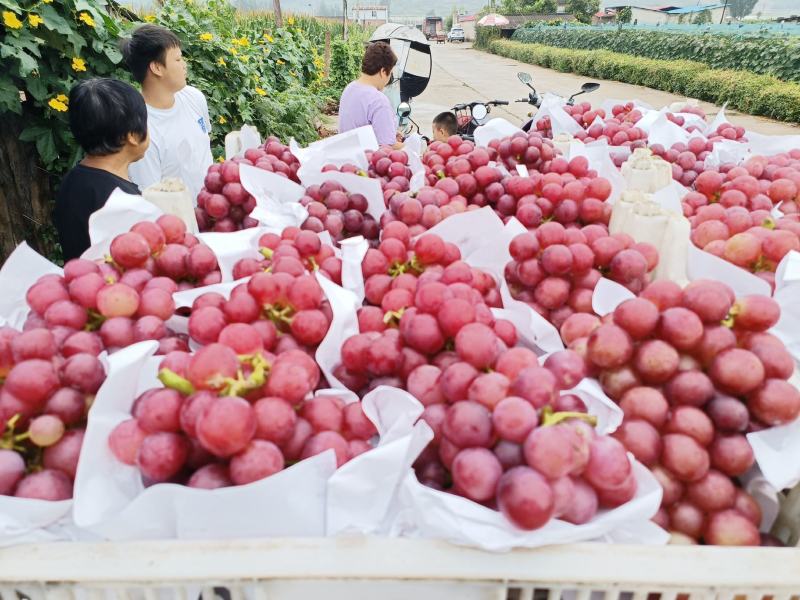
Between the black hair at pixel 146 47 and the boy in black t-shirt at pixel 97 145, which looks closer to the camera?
the boy in black t-shirt at pixel 97 145

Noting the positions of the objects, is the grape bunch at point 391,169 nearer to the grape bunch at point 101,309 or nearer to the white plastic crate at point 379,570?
the grape bunch at point 101,309

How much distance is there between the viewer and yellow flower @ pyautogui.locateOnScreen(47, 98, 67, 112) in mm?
2977

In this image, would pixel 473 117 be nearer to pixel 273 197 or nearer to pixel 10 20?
pixel 10 20

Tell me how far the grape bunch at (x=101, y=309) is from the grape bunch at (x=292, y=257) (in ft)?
0.62

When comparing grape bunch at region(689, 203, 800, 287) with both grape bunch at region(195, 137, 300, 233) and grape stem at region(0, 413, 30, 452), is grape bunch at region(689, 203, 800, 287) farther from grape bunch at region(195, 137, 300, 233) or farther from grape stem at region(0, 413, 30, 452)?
grape stem at region(0, 413, 30, 452)

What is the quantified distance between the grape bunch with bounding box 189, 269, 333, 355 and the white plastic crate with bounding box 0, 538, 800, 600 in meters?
0.38

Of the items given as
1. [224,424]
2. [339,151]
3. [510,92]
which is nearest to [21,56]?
[339,151]

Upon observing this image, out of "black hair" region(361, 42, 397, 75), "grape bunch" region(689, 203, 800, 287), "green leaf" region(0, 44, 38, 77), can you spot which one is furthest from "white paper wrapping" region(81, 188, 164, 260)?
"black hair" region(361, 42, 397, 75)

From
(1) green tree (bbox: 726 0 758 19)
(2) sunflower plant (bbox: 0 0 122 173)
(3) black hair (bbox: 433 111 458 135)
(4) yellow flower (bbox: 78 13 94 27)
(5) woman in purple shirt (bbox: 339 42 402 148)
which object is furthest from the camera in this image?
(1) green tree (bbox: 726 0 758 19)

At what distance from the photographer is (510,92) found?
1734 cm

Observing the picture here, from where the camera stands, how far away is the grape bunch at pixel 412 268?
1.22 m

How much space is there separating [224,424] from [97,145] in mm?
1989

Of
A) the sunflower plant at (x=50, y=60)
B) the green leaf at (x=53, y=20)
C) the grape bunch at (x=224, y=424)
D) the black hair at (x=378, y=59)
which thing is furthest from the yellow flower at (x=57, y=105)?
the grape bunch at (x=224, y=424)

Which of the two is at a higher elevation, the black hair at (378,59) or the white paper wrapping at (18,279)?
the black hair at (378,59)
